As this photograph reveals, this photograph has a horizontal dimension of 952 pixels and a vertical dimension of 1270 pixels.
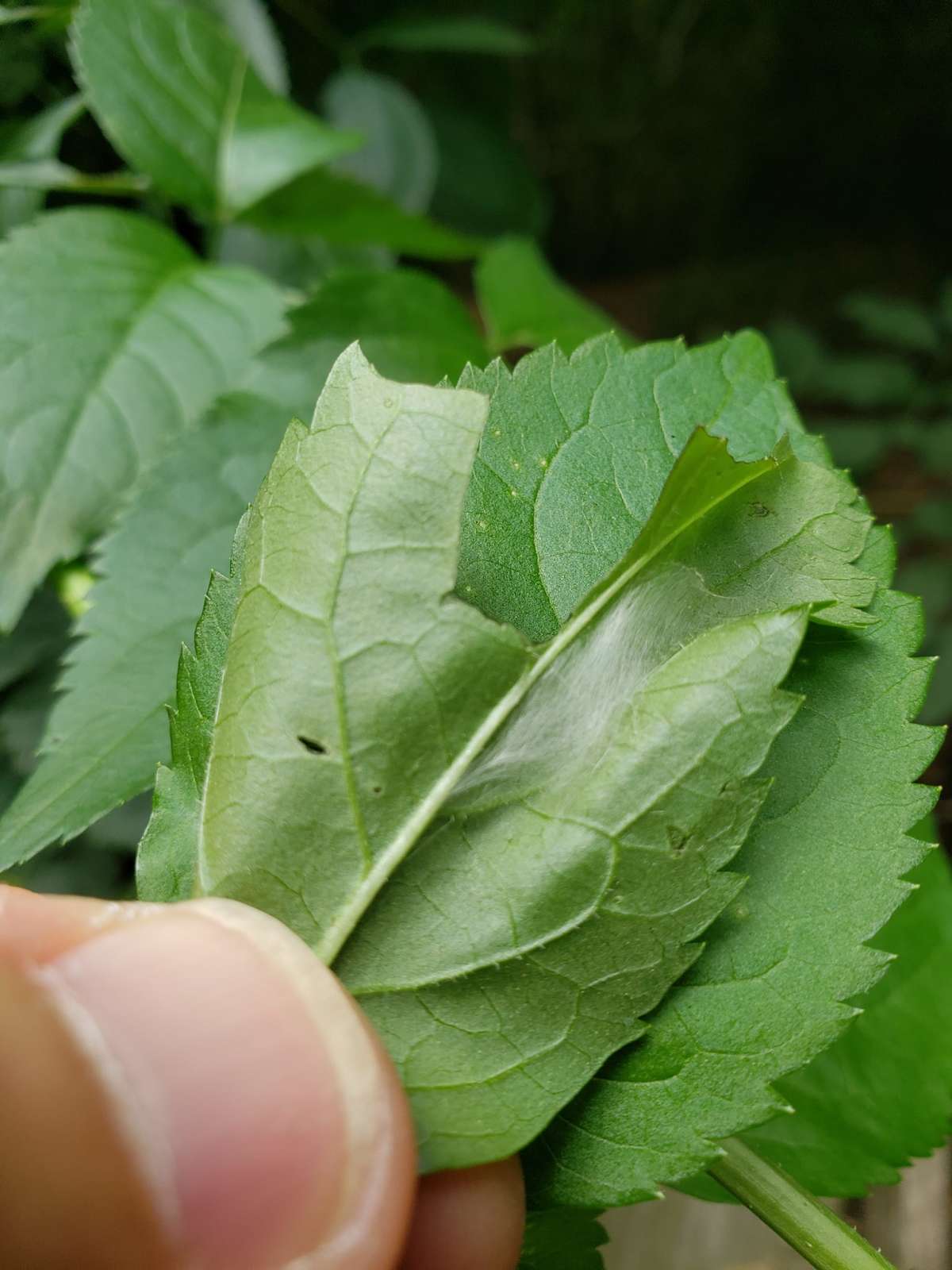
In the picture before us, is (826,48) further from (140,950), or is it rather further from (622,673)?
(140,950)

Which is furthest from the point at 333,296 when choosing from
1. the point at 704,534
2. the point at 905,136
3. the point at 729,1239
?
the point at 905,136

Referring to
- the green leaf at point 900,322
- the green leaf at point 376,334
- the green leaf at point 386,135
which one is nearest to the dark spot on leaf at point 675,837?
the green leaf at point 376,334

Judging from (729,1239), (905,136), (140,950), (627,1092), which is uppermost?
(140,950)

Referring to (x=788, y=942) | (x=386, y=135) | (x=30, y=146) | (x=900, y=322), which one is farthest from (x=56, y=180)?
(x=900, y=322)

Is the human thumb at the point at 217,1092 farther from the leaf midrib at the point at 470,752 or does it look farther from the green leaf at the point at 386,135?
the green leaf at the point at 386,135

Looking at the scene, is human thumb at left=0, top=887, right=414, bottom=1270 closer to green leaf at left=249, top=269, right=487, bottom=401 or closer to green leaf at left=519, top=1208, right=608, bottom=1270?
green leaf at left=519, top=1208, right=608, bottom=1270
